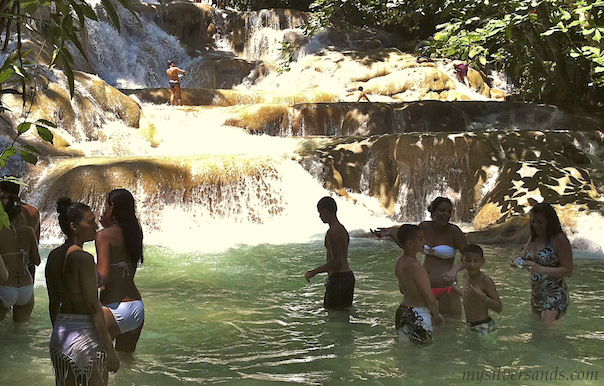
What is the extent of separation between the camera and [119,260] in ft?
13.7

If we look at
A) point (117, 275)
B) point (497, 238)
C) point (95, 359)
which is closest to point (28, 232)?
point (117, 275)

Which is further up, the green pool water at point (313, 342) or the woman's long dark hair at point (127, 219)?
the woman's long dark hair at point (127, 219)

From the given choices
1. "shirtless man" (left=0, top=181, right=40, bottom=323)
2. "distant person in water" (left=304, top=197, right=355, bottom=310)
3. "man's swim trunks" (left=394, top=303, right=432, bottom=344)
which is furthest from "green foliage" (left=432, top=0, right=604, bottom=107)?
"shirtless man" (left=0, top=181, right=40, bottom=323)

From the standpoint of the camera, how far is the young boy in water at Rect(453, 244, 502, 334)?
4.84m

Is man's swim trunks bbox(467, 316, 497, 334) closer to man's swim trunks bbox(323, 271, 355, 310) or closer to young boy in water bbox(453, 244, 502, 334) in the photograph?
young boy in water bbox(453, 244, 502, 334)

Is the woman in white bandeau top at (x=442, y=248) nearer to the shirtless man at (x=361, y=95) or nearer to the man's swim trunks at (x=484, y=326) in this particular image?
the man's swim trunks at (x=484, y=326)

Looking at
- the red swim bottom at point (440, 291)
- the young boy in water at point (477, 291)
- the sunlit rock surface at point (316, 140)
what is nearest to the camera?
the young boy in water at point (477, 291)

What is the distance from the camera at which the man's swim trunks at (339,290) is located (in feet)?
19.1

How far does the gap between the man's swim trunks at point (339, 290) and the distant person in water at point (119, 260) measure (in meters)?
2.11

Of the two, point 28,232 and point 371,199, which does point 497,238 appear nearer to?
point 371,199

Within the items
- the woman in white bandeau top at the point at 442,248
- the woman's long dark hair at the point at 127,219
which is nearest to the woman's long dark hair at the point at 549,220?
the woman in white bandeau top at the point at 442,248

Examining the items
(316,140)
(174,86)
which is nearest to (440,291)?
(316,140)

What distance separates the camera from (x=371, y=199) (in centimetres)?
1380

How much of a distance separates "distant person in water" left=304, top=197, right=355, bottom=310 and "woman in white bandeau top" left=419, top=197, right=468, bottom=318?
71 centimetres
